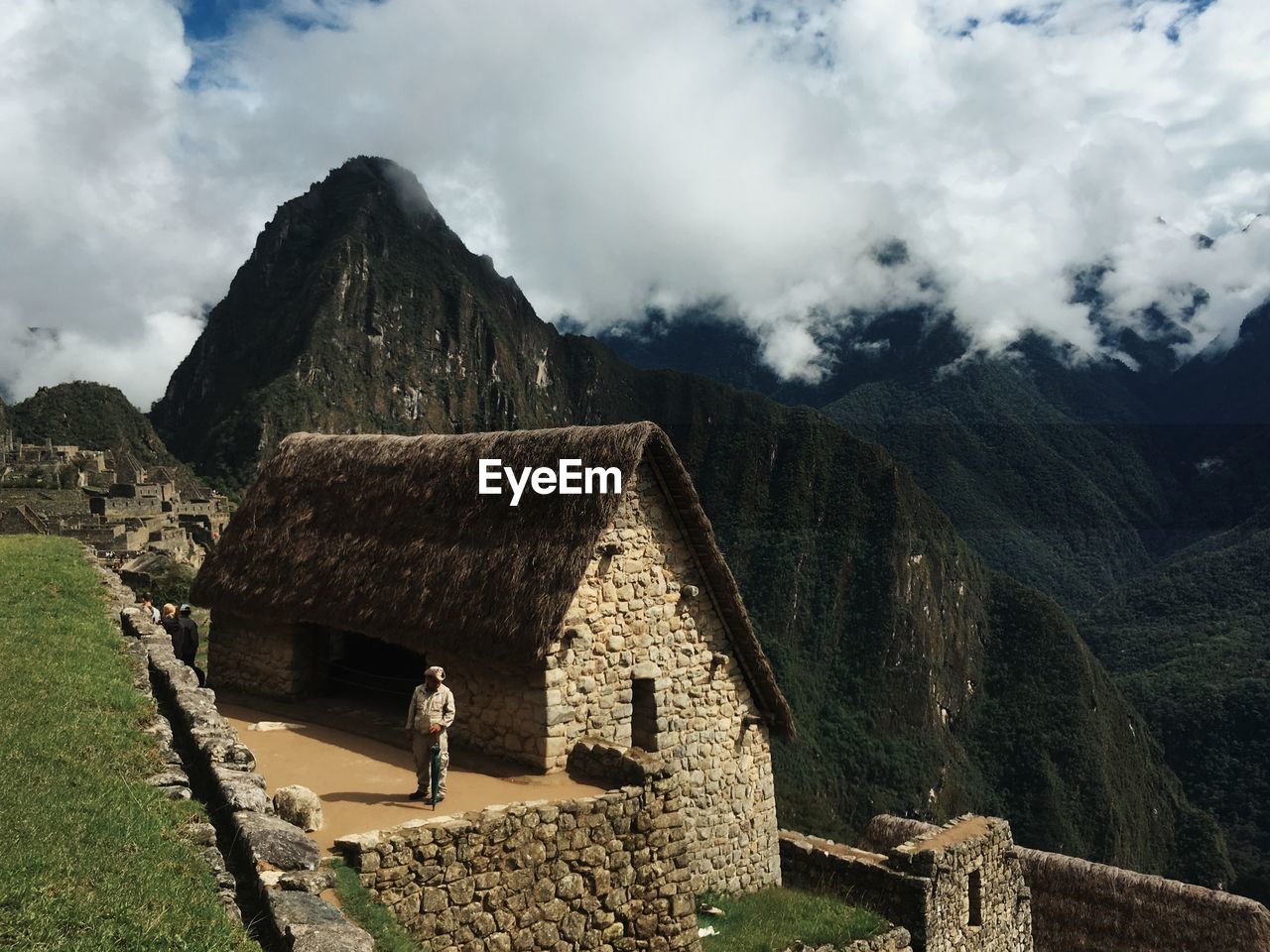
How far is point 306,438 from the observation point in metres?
12.8

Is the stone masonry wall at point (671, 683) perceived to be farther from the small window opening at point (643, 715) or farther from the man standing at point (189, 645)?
the man standing at point (189, 645)

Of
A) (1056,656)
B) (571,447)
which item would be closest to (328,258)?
(1056,656)

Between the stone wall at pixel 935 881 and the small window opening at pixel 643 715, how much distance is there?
10.9ft

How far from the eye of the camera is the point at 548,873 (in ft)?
21.7

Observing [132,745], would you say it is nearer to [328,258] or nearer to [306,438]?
[306,438]

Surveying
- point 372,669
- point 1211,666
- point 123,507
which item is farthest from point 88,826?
point 1211,666

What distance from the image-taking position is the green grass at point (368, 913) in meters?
5.09

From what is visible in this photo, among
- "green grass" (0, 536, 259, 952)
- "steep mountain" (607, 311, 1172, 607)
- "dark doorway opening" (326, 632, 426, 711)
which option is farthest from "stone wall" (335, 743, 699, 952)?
"steep mountain" (607, 311, 1172, 607)

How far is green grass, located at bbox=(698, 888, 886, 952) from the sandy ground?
220 centimetres

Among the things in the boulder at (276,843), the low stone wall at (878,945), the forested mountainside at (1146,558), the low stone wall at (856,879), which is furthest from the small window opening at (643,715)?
the forested mountainside at (1146,558)

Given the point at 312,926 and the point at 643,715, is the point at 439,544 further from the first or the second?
the point at 312,926

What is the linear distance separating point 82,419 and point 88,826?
375 ft

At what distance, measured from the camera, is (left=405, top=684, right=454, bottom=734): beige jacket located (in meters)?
7.18

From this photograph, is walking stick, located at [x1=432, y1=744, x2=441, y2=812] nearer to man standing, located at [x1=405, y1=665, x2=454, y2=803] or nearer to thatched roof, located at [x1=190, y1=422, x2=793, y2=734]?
man standing, located at [x1=405, y1=665, x2=454, y2=803]
